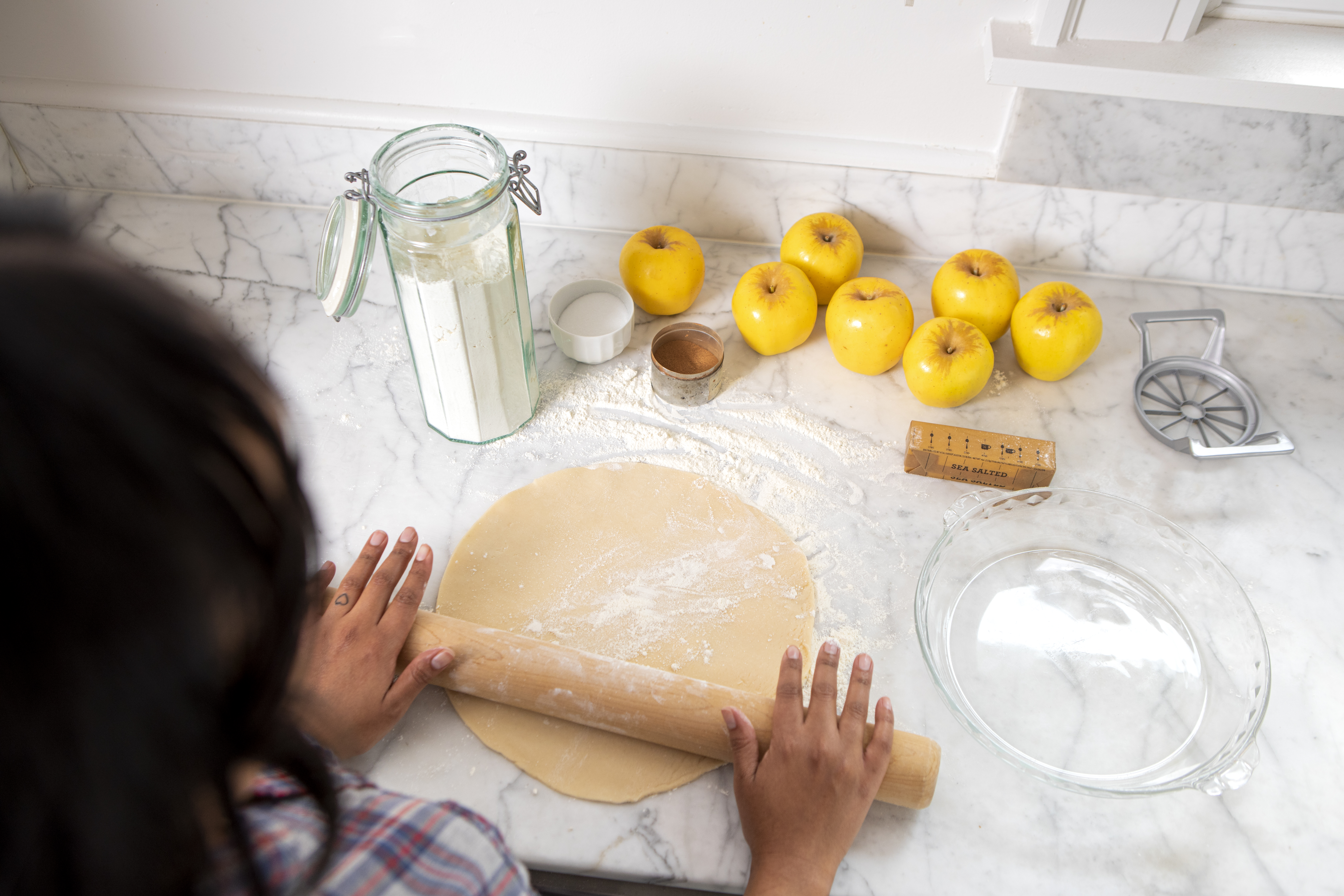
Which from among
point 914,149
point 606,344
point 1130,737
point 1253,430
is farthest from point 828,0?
point 1130,737

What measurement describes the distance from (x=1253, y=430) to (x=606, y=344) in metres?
0.82

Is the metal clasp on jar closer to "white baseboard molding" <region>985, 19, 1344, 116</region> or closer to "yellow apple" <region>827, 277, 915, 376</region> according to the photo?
"yellow apple" <region>827, 277, 915, 376</region>

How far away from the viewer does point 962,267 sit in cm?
107

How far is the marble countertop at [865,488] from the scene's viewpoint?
2.44 feet

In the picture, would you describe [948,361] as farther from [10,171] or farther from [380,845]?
[10,171]

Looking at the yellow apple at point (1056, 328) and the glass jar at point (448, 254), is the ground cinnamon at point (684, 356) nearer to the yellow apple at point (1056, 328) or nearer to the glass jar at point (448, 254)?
the glass jar at point (448, 254)

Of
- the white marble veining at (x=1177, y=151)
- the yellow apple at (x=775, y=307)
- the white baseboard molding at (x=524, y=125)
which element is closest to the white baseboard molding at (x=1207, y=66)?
the white marble veining at (x=1177, y=151)

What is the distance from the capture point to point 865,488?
38.9 inches

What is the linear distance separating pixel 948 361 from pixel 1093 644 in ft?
1.17

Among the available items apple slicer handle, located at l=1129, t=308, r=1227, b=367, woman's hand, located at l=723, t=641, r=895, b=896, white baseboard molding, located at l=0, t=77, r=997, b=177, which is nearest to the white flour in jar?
white baseboard molding, located at l=0, t=77, r=997, b=177

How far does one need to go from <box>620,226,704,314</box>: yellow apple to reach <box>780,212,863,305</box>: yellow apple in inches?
5.2

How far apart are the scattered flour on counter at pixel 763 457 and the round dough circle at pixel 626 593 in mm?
14

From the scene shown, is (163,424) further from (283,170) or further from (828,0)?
(283,170)

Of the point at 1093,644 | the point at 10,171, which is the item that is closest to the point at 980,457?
the point at 1093,644
